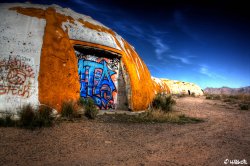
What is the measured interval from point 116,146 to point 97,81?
4.10 m

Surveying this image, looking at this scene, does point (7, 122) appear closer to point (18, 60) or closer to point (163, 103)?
point (18, 60)

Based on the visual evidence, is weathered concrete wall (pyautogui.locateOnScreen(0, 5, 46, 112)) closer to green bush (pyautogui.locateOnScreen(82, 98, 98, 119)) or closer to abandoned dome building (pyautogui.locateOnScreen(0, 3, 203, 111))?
abandoned dome building (pyautogui.locateOnScreen(0, 3, 203, 111))

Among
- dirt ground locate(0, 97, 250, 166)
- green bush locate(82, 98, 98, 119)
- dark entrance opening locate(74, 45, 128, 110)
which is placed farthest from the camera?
dark entrance opening locate(74, 45, 128, 110)

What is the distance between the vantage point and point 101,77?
8508mm

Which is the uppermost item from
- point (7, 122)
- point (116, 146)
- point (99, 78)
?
point (99, 78)

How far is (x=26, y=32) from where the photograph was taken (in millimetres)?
6738

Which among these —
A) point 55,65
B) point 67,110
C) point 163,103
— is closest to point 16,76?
point 55,65

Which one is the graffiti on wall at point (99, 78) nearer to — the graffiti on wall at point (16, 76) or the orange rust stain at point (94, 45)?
the orange rust stain at point (94, 45)

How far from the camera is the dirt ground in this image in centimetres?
381

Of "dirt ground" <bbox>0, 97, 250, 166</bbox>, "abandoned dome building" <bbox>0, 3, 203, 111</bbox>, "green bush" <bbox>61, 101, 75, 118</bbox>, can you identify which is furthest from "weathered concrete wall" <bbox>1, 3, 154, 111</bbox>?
"dirt ground" <bbox>0, 97, 250, 166</bbox>

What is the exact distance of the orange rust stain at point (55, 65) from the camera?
6383 millimetres

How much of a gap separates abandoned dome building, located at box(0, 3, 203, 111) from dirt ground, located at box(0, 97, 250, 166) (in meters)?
1.29

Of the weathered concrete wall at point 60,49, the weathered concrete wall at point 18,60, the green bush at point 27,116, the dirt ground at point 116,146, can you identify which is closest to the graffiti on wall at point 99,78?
the weathered concrete wall at point 60,49

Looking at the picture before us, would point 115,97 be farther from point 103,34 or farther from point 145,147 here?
point 145,147
